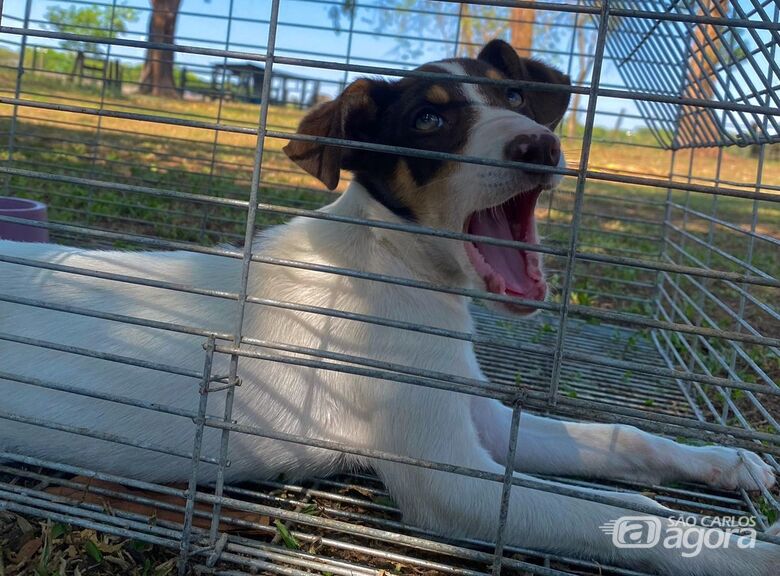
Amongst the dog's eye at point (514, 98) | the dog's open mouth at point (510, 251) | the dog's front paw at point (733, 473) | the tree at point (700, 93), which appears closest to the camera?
the dog's open mouth at point (510, 251)

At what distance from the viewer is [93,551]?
1.96 m

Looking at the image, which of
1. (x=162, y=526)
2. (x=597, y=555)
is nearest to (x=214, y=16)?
(x=162, y=526)

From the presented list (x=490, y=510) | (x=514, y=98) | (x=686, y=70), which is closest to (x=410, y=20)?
(x=686, y=70)

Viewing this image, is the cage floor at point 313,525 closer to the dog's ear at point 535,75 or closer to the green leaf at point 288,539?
the green leaf at point 288,539

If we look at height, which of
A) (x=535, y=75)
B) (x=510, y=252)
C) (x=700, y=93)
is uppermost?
(x=700, y=93)

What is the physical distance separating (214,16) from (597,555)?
458cm

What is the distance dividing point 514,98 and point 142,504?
1943 mm

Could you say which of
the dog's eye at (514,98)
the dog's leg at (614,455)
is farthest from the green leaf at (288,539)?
the dog's eye at (514,98)

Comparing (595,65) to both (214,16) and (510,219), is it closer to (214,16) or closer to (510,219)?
(510,219)

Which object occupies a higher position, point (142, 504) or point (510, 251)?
point (510, 251)

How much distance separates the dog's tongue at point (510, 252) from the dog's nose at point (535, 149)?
1.46ft

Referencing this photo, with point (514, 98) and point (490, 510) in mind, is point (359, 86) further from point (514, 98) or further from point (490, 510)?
point (490, 510)

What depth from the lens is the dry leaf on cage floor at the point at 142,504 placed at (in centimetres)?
221

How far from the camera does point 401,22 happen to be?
6.35 meters
